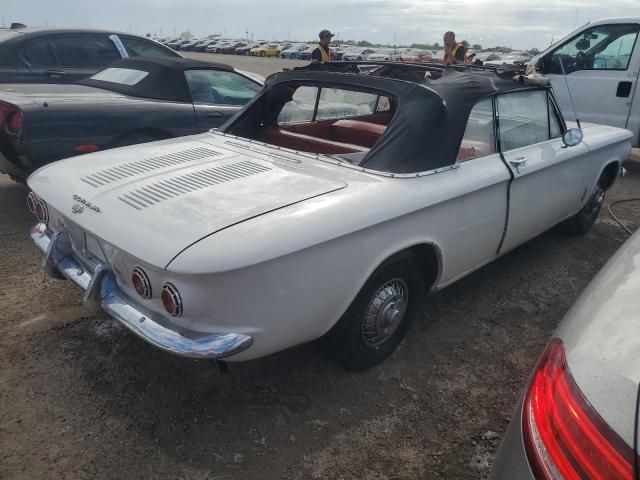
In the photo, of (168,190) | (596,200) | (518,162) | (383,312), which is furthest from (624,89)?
(168,190)

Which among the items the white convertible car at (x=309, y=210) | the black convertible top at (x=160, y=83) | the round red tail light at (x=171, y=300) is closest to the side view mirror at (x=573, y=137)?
the white convertible car at (x=309, y=210)

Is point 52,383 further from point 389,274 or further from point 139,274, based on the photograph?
point 389,274

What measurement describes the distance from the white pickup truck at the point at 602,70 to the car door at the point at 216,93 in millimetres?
4154

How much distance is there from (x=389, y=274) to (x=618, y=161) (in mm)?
3292

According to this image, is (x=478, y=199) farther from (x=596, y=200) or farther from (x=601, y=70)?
(x=601, y=70)

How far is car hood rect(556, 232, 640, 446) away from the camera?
1.09m

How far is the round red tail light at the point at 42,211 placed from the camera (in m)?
2.69

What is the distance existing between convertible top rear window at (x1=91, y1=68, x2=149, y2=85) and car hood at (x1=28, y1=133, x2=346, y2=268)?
8.05 ft

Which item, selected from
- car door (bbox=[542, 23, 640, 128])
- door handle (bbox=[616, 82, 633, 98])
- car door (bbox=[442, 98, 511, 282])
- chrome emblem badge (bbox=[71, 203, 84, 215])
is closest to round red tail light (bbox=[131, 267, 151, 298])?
chrome emblem badge (bbox=[71, 203, 84, 215])

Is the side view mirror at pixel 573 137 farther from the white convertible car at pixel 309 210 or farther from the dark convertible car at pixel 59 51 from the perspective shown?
the dark convertible car at pixel 59 51

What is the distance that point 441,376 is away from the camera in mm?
2707

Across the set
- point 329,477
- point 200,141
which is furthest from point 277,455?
point 200,141

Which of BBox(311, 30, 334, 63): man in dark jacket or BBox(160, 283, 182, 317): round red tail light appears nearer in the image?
BBox(160, 283, 182, 317): round red tail light

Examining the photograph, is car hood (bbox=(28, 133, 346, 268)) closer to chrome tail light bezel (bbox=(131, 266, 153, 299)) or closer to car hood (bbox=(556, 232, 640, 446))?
chrome tail light bezel (bbox=(131, 266, 153, 299))
